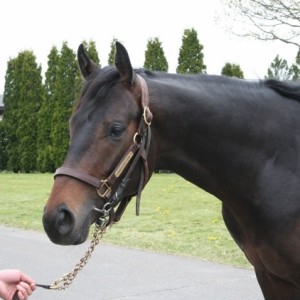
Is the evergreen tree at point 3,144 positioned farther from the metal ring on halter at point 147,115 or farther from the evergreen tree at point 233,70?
the metal ring on halter at point 147,115

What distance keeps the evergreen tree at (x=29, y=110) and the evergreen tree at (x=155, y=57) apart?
5.66 m

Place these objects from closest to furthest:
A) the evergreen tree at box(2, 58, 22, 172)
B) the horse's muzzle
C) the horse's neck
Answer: the horse's muzzle
the horse's neck
the evergreen tree at box(2, 58, 22, 172)

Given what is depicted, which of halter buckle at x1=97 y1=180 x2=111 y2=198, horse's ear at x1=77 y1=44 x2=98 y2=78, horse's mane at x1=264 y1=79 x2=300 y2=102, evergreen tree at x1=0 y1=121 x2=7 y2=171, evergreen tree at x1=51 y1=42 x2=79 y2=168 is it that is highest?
horse's mane at x1=264 y1=79 x2=300 y2=102

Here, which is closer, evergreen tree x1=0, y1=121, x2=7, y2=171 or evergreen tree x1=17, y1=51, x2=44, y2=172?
evergreen tree x1=17, y1=51, x2=44, y2=172

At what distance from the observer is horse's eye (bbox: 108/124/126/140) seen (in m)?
2.40

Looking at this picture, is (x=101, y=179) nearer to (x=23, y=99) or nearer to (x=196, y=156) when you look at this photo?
(x=196, y=156)

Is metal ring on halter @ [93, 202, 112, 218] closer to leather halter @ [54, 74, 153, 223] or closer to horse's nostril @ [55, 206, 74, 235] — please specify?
leather halter @ [54, 74, 153, 223]

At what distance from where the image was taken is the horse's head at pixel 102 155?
2293 millimetres

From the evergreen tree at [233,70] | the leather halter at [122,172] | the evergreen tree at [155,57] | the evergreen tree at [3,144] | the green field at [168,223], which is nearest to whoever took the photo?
the leather halter at [122,172]

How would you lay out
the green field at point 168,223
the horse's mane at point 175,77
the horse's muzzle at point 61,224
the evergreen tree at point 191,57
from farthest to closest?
the evergreen tree at point 191,57, the green field at point 168,223, the horse's mane at point 175,77, the horse's muzzle at point 61,224

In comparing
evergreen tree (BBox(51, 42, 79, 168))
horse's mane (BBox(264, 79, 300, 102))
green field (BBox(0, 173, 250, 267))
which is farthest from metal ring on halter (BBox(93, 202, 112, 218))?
evergreen tree (BBox(51, 42, 79, 168))

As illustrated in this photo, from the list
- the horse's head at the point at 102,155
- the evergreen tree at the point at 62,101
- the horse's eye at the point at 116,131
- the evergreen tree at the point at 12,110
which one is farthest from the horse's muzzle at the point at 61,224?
the evergreen tree at the point at 12,110

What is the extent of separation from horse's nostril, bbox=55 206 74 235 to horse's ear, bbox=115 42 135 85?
2.14 ft

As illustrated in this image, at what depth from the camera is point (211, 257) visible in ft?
24.1
